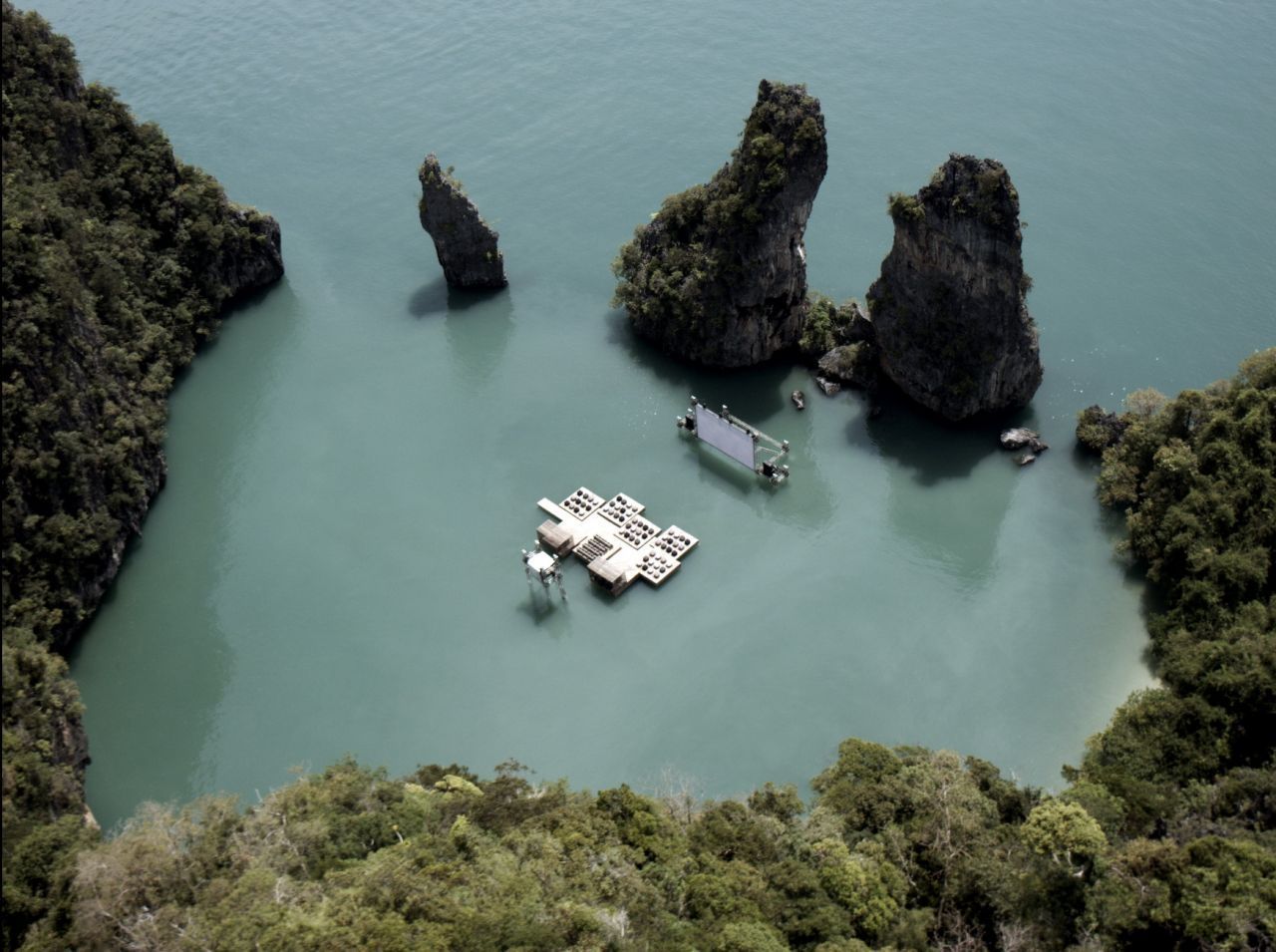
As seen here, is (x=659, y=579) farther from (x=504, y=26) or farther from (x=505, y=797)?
(x=504, y=26)

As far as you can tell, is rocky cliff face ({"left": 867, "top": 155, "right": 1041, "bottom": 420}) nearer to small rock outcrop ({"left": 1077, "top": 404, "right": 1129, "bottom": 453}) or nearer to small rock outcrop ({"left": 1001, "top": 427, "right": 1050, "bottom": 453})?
small rock outcrop ({"left": 1001, "top": 427, "right": 1050, "bottom": 453})

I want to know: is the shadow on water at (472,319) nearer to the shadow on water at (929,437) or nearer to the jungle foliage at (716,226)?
the jungle foliage at (716,226)

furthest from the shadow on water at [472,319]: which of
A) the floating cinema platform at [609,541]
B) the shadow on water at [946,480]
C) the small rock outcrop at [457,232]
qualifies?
the shadow on water at [946,480]

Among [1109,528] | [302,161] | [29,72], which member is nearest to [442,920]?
[1109,528]

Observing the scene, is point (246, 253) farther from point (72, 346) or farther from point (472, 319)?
point (72, 346)

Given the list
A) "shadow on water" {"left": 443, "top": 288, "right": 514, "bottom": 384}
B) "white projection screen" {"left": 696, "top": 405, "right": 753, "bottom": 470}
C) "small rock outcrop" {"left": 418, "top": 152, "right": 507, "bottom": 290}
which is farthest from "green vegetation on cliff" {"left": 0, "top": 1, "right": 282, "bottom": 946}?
"white projection screen" {"left": 696, "top": 405, "right": 753, "bottom": 470}
